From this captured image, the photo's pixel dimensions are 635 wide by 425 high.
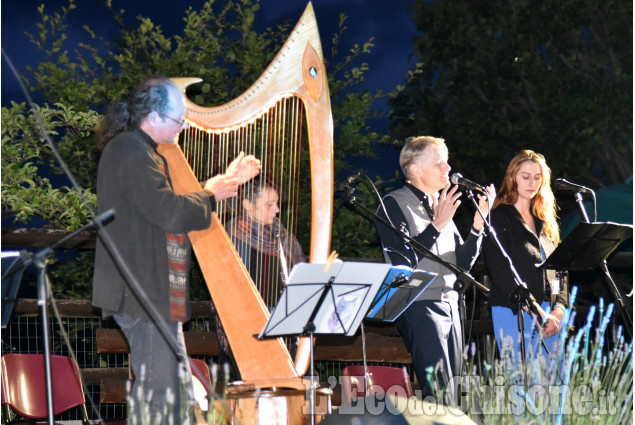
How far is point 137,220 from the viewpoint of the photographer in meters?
3.23

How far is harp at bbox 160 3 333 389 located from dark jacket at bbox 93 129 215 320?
0.64 metres

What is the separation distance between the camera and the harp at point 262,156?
380 cm

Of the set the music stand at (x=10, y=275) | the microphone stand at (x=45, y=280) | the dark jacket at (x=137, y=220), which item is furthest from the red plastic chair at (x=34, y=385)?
the microphone stand at (x=45, y=280)

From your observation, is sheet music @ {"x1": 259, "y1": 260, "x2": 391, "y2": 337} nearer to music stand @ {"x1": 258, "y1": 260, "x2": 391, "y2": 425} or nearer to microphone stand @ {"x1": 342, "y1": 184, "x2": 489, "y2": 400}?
music stand @ {"x1": 258, "y1": 260, "x2": 391, "y2": 425}

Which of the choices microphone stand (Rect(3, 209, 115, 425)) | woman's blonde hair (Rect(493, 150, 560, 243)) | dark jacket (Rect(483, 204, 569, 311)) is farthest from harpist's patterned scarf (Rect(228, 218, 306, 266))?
microphone stand (Rect(3, 209, 115, 425))

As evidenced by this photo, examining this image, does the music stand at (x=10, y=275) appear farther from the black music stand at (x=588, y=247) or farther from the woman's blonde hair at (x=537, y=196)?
the woman's blonde hair at (x=537, y=196)

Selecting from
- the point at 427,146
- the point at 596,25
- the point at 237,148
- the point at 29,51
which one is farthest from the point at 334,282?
the point at 596,25

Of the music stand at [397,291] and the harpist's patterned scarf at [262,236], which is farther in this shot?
the harpist's patterned scarf at [262,236]

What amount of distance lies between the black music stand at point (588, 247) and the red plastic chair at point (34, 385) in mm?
2509

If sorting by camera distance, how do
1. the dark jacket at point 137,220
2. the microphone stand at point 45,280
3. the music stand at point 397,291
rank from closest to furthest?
1. the microphone stand at point 45,280
2. the dark jacket at point 137,220
3. the music stand at point 397,291

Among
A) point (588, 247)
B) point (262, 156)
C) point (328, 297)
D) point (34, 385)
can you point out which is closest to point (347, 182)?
point (262, 156)

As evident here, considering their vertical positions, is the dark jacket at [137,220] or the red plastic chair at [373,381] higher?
the dark jacket at [137,220]

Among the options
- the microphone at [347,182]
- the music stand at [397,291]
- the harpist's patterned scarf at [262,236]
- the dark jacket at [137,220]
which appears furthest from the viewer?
the harpist's patterned scarf at [262,236]

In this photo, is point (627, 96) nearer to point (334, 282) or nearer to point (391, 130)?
point (391, 130)
